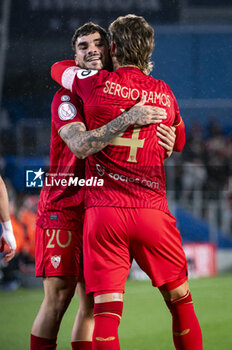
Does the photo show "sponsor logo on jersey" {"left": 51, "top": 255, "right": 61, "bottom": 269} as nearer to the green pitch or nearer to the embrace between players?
the embrace between players

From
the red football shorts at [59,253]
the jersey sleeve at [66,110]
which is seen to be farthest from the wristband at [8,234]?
the jersey sleeve at [66,110]

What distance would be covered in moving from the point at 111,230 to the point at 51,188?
50cm

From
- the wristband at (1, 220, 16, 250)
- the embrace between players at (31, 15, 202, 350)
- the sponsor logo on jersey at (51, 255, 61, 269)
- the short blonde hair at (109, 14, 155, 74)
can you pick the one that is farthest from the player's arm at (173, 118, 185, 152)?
the wristband at (1, 220, 16, 250)

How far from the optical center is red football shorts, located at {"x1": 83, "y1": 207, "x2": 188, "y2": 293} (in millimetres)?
2053

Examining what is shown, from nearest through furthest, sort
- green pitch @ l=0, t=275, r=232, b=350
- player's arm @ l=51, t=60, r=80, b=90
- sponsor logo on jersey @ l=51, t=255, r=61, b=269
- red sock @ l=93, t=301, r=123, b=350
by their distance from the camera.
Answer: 1. red sock @ l=93, t=301, r=123, b=350
2. player's arm @ l=51, t=60, r=80, b=90
3. sponsor logo on jersey @ l=51, t=255, r=61, b=269
4. green pitch @ l=0, t=275, r=232, b=350

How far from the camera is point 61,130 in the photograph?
2193 millimetres

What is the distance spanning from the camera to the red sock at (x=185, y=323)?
220 centimetres

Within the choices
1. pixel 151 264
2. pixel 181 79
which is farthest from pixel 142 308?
pixel 151 264

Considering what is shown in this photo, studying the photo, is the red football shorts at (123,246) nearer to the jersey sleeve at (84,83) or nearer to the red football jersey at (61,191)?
the red football jersey at (61,191)

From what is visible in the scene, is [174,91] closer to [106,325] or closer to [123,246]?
[123,246]

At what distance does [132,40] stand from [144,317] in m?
3.11

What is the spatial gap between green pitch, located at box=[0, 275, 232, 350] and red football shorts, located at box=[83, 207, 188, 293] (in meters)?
1.28

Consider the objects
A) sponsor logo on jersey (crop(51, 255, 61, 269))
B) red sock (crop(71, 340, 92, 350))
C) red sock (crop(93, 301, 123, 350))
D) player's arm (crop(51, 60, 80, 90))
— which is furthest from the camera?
red sock (crop(71, 340, 92, 350))

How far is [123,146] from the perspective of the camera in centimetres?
212
